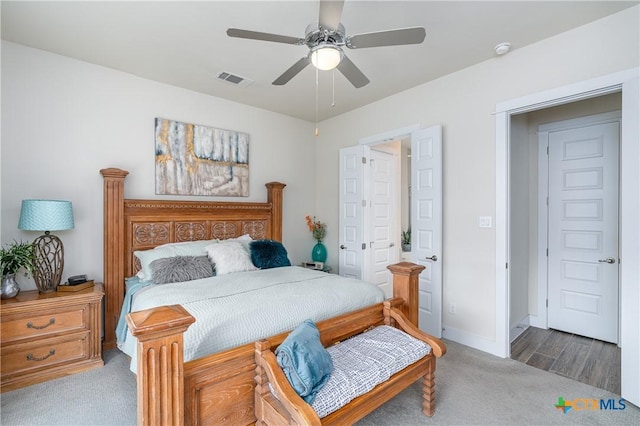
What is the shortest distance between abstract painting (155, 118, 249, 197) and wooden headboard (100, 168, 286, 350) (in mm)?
230

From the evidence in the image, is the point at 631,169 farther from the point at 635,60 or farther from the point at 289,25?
the point at 289,25

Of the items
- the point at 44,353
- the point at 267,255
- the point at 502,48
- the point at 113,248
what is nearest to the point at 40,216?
the point at 113,248

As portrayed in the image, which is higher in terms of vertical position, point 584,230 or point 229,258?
point 584,230

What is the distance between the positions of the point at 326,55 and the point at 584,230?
3.60 metres

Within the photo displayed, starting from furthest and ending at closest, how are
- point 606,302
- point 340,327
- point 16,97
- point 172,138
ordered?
point 172,138, point 606,302, point 16,97, point 340,327

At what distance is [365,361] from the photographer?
1841mm

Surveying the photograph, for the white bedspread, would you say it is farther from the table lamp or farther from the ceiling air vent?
the ceiling air vent

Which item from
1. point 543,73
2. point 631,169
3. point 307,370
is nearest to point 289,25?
point 543,73

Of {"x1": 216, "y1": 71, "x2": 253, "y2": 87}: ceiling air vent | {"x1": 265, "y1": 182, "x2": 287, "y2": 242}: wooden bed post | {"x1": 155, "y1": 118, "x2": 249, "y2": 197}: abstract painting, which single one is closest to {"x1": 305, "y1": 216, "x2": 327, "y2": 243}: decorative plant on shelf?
{"x1": 265, "y1": 182, "x2": 287, "y2": 242}: wooden bed post

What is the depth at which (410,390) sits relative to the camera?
2.42 meters

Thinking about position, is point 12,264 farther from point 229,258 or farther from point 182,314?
point 182,314

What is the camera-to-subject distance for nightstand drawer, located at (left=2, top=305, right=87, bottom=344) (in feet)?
7.81

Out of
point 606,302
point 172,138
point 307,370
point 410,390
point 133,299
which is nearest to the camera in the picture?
point 307,370

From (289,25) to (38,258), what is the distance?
3008mm
